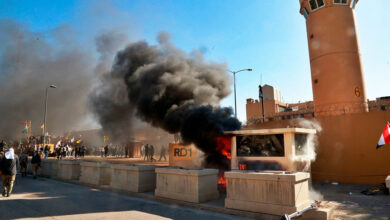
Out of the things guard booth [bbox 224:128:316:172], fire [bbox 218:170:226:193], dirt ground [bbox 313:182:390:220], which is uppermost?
guard booth [bbox 224:128:316:172]

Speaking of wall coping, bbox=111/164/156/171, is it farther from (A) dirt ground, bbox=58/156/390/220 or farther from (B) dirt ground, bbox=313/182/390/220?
(B) dirt ground, bbox=313/182/390/220

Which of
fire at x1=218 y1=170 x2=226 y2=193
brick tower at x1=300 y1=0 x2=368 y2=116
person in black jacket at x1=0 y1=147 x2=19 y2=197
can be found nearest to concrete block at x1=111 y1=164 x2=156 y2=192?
fire at x1=218 y1=170 x2=226 y2=193

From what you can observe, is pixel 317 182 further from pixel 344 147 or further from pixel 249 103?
pixel 249 103

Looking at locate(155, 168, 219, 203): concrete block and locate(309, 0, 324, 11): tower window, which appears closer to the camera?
locate(155, 168, 219, 203): concrete block

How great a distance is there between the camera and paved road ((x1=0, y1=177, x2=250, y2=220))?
217 inches

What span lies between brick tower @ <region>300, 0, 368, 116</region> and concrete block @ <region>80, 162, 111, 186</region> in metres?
11.9

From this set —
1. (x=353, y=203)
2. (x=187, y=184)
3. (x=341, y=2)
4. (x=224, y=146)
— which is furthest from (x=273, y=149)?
(x=341, y=2)

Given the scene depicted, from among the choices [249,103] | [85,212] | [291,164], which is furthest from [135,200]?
[249,103]

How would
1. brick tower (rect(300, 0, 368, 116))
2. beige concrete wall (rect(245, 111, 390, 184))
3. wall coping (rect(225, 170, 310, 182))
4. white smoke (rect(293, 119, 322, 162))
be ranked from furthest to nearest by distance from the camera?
1. brick tower (rect(300, 0, 368, 116))
2. beige concrete wall (rect(245, 111, 390, 184))
3. white smoke (rect(293, 119, 322, 162))
4. wall coping (rect(225, 170, 310, 182))

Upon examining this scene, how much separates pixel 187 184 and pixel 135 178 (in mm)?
2401

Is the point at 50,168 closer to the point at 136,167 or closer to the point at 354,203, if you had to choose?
the point at 136,167

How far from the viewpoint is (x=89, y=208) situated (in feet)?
20.4

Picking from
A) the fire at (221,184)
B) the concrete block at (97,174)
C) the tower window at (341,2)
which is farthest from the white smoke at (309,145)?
the tower window at (341,2)

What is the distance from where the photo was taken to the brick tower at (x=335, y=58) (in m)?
14.3
